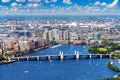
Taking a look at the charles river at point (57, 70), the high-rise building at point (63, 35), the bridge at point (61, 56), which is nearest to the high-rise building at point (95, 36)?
the high-rise building at point (63, 35)

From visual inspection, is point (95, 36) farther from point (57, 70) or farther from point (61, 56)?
point (57, 70)

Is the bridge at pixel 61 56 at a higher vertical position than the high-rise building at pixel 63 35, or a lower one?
lower

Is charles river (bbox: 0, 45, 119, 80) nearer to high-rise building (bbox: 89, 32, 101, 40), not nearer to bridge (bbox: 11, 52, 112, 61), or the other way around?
bridge (bbox: 11, 52, 112, 61)

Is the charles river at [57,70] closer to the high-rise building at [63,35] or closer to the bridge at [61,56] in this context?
the bridge at [61,56]

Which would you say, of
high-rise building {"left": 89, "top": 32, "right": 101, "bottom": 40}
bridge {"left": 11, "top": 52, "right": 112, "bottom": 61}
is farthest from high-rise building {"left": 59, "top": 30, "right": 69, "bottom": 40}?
bridge {"left": 11, "top": 52, "right": 112, "bottom": 61}

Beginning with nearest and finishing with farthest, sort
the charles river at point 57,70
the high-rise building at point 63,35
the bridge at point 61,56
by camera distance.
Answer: the charles river at point 57,70 → the bridge at point 61,56 → the high-rise building at point 63,35


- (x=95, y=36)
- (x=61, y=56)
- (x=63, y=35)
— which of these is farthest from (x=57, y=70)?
(x=95, y=36)

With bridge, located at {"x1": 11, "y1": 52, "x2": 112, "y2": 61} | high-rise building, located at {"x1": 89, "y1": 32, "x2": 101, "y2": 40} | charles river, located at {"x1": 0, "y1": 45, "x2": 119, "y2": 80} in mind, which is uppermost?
high-rise building, located at {"x1": 89, "y1": 32, "x2": 101, "y2": 40}

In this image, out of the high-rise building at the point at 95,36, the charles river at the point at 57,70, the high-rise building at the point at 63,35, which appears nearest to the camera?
the charles river at the point at 57,70

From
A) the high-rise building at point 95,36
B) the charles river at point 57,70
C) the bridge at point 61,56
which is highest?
the high-rise building at point 95,36
